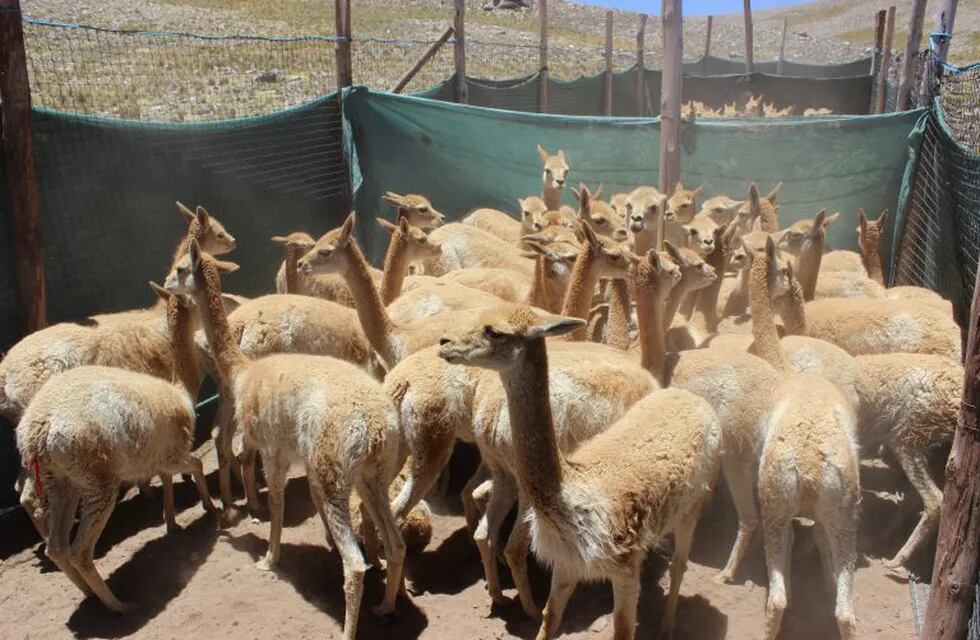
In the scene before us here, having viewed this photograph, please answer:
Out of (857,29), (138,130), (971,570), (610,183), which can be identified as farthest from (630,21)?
(971,570)

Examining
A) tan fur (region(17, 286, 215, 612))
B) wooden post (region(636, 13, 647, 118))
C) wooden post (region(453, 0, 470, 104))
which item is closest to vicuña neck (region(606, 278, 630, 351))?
tan fur (region(17, 286, 215, 612))

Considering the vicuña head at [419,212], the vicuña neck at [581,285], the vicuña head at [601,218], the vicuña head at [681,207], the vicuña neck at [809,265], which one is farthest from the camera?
the vicuña head at [419,212]

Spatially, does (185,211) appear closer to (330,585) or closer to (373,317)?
(373,317)

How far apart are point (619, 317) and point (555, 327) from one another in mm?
2701

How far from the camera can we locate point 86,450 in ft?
15.6

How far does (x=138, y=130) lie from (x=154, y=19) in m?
30.3

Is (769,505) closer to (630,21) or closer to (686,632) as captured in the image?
(686,632)

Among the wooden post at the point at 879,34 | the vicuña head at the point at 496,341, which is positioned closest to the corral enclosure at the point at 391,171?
the vicuña head at the point at 496,341

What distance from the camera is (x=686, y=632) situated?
4.73m

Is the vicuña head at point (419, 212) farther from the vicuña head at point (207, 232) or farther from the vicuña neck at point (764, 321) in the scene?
the vicuña neck at point (764, 321)

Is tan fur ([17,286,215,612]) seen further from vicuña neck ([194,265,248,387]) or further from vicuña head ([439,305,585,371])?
vicuña head ([439,305,585,371])

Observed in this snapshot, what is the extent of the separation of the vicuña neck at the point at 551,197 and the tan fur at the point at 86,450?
4937mm

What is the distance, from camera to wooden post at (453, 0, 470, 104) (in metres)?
10.5

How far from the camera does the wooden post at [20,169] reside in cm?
554
